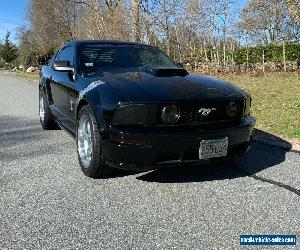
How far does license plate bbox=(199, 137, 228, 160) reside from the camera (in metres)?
3.70

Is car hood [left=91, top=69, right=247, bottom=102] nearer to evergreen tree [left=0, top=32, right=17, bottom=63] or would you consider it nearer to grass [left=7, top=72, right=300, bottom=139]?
grass [left=7, top=72, right=300, bottom=139]

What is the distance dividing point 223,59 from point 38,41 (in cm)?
3398

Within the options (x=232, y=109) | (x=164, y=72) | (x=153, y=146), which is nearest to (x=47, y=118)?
(x=164, y=72)

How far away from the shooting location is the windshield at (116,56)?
16.2 ft

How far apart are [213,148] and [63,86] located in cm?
232

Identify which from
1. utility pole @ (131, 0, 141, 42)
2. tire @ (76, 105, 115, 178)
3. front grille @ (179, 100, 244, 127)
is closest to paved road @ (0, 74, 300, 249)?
tire @ (76, 105, 115, 178)

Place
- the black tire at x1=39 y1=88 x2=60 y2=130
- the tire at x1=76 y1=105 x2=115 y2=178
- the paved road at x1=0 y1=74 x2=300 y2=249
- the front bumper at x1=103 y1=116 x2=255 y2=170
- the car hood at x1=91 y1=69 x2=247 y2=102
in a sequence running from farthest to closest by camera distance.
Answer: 1. the black tire at x1=39 y1=88 x2=60 y2=130
2. the tire at x1=76 y1=105 x2=115 y2=178
3. the car hood at x1=91 y1=69 x2=247 y2=102
4. the front bumper at x1=103 y1=116 x2=255 y2=170
5. the paved road at x1=0 y1=74 x2=300 y2=249

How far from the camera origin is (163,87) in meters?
3.87

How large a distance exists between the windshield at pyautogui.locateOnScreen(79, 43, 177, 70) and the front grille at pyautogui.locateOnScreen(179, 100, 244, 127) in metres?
1.50

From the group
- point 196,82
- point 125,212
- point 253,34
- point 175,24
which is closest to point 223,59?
point 175,24

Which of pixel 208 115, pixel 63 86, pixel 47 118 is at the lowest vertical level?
pixel 47 118

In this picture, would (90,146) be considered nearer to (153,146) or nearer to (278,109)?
(153,146)

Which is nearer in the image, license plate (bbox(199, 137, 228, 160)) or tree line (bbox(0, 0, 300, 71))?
license plate (bbox(199, 137, 228, 160))

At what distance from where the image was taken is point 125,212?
3270 millimetres
